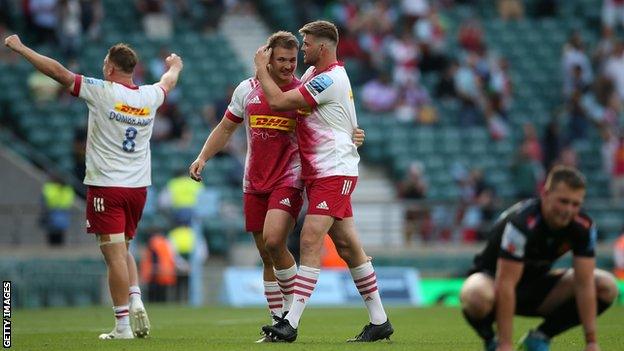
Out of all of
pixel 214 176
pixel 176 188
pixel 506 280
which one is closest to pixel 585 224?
pixel 506 280

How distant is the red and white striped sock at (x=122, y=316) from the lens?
37.9ft

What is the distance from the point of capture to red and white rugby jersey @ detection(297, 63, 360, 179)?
1101 cm

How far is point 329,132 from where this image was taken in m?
Answer: 11.1

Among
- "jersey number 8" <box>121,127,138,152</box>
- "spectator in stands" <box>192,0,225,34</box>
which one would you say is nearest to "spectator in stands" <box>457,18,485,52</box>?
"spectator in stands" <box>192,0,225,34</box>

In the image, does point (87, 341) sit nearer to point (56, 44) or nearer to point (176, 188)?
point (176, 188)

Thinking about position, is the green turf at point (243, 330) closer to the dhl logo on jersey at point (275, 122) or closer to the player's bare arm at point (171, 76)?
the dhl logo on jersey at point (275, 122)

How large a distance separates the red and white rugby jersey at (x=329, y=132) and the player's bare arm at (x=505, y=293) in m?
2.82

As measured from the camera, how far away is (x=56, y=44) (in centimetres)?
2608

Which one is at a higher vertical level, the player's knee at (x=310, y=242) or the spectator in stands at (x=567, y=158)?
the spectator in stands at (x=567, y=158)

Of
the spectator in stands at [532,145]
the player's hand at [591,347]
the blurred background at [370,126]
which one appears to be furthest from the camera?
the spectator in stands at [532,145]

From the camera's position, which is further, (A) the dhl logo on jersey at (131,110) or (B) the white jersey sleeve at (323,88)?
(A) the dhl logo on jersey at (131,110)

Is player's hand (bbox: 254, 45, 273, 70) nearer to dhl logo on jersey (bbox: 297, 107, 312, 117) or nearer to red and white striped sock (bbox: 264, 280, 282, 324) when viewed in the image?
dhl logo on jersey (bbox: 297, 107, 312, 117)

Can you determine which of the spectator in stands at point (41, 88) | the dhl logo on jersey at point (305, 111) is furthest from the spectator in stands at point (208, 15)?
the dhl logo on jersey at point (305, 111)

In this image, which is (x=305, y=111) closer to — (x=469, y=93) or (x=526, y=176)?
(x=526, y=176)
